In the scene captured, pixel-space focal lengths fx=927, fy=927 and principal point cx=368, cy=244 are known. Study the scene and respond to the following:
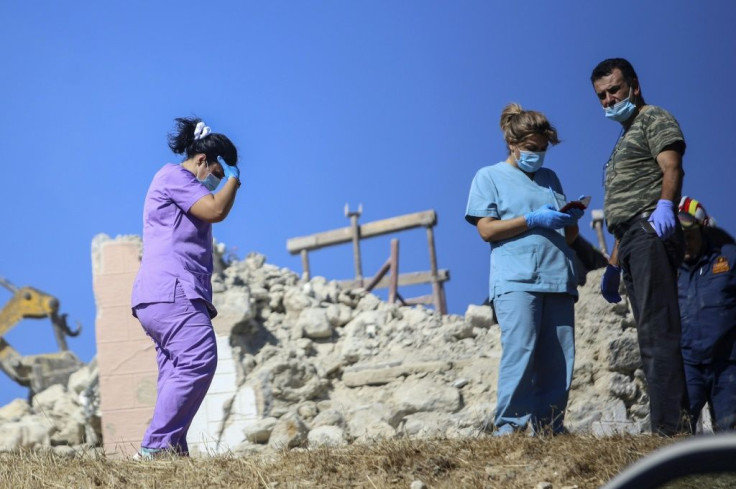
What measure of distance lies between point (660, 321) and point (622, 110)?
1.04 meters

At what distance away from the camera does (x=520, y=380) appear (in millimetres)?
4227

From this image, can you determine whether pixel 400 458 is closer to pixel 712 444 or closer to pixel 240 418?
pixel 712 444

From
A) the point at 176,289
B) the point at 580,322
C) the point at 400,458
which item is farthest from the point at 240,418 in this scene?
the point at 400,458

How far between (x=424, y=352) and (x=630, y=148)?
4490 millimetres

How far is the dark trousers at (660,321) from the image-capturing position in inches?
156

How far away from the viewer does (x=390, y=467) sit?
11.4 ft

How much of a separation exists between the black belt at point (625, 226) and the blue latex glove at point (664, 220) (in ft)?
0.45

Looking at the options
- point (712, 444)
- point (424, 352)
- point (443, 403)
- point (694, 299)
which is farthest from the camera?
point (424, 352)

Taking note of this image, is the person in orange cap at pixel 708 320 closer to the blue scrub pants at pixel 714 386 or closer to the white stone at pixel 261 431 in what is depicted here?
the blue scrub pants at pixel 714 386

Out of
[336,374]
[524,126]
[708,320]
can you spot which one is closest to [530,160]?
[524,126]

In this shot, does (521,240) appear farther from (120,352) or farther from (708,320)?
(120,352)

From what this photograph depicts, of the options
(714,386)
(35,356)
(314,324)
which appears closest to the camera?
(714,386)

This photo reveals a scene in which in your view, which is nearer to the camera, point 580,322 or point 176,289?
point 176,289

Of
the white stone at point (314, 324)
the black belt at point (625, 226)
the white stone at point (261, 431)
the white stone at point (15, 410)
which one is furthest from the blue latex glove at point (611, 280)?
the white stone at point (15, 410)
